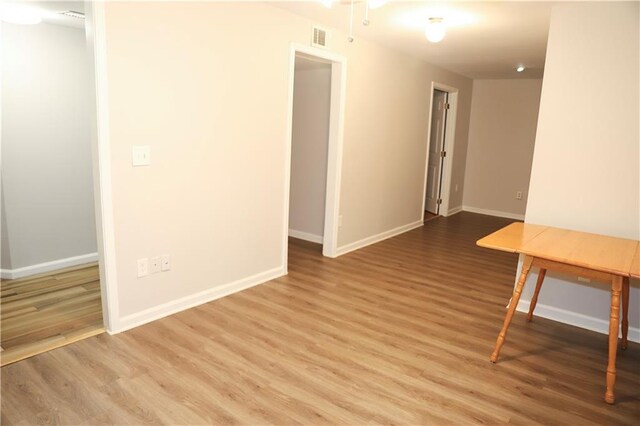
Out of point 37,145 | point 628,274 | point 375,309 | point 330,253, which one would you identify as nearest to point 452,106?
point 330,253

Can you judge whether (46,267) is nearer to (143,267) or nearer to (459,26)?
(143,267)

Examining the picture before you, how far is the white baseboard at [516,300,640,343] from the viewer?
10.0 ft

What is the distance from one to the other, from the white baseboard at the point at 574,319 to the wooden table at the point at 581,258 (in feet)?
0.70

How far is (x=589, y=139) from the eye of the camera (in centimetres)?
303

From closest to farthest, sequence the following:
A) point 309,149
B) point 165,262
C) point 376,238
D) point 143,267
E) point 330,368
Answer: point 330,368
point 143,267
point 165,262
point 309,149
point 376,238

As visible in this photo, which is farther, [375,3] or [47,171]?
[47,171]

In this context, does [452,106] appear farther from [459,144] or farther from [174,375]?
[174,375]

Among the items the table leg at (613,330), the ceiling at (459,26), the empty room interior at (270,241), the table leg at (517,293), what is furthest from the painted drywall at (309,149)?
the table leg at (613,330)

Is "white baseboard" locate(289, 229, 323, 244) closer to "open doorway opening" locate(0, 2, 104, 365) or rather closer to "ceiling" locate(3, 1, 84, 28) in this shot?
"open doorway opening" locate(0, 2, 104, 365)

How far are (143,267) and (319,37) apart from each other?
2457 millimetres

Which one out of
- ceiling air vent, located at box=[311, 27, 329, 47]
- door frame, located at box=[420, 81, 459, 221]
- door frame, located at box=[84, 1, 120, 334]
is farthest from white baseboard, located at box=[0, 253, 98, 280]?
door frame, located at box=[420, 81, 459, 221]

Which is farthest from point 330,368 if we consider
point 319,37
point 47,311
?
point 319,37

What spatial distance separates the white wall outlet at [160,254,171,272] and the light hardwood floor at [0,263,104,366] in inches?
20.7

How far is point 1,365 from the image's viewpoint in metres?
2.36
